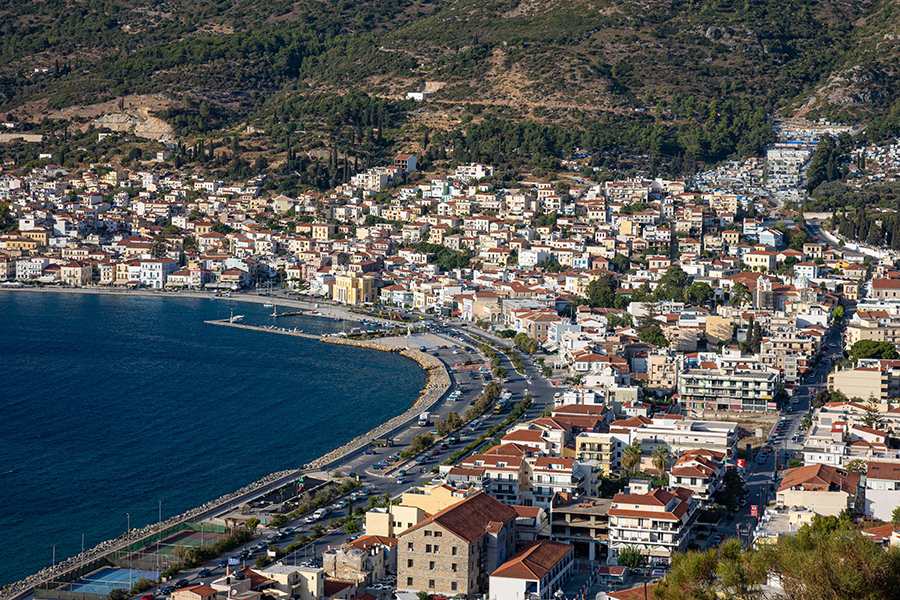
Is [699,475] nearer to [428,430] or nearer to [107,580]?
[428,430]

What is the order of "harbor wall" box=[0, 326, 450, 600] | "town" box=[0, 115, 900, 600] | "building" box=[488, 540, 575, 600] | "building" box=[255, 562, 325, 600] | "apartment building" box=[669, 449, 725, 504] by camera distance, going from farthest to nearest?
"apartment building" box=[669, 449, 725, 504]
"harbor wall" box=[0, 326, 450, 600]
"town" box=[0, 115, 900, 600]
"building" box=[488, 540, 575, 600]
"building" box=[255, 562, 325, 600]

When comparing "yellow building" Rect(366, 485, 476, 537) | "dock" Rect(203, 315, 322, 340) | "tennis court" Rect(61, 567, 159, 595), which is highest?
"dock" Rect(203, 315, 322, 340)

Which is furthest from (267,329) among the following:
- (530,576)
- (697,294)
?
(530,576)

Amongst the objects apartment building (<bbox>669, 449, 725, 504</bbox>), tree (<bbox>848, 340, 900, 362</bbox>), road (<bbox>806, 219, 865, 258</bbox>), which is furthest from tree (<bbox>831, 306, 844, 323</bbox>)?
apartment building (<bbox>669, 449, 725, 504</bbox>)

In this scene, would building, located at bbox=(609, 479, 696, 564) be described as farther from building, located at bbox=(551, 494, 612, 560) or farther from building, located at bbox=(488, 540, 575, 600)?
building, located at bbox=(488, 540, 575, 600)

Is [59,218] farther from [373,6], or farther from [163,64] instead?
[373,6]
